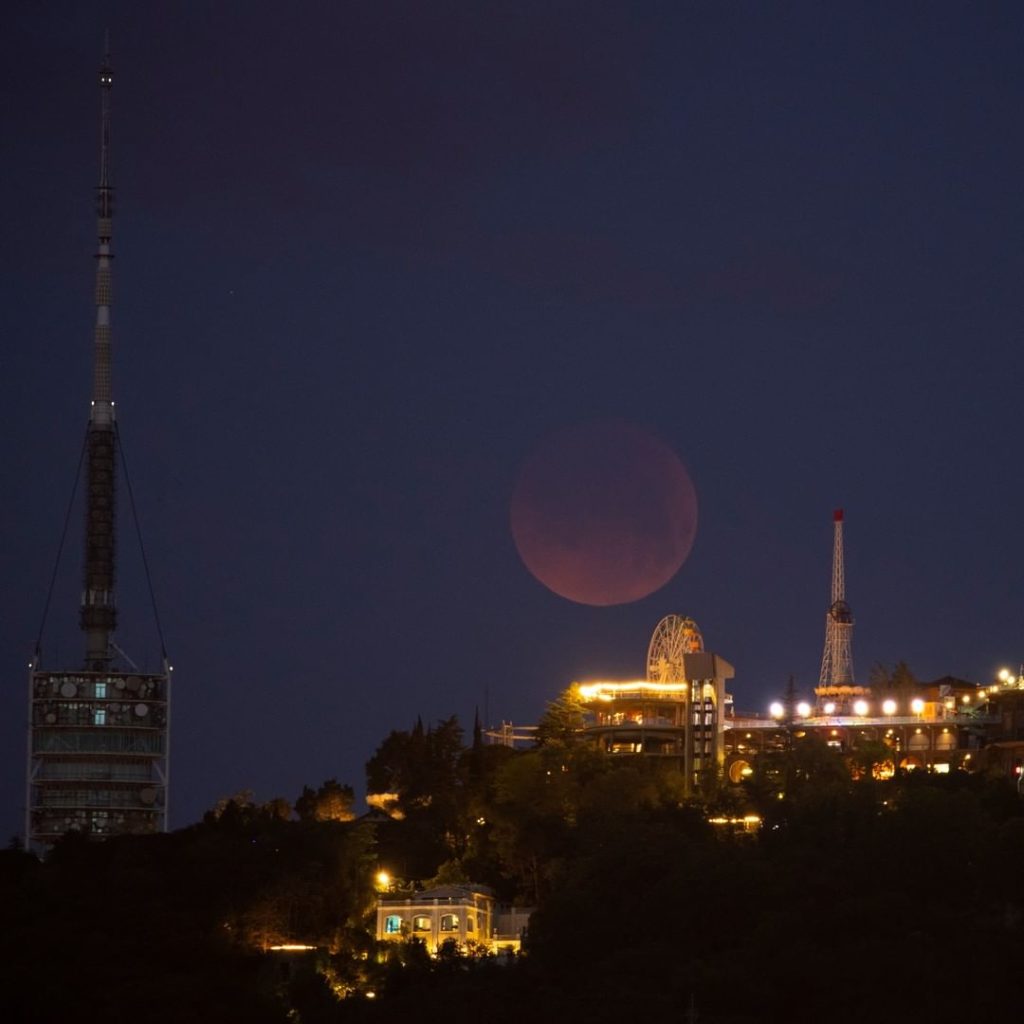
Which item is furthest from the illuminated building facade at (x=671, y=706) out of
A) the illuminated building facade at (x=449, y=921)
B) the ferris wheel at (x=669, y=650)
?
the illuminated building facade at (x=449, y=921)

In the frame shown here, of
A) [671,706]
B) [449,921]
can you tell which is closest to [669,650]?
[671,706]

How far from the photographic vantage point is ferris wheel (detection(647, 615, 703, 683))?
124m

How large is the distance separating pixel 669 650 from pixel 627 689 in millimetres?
2915

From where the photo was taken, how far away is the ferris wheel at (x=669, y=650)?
124 metres

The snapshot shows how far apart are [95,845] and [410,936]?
16505 millimetres

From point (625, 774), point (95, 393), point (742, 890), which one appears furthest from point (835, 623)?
point (95, 393)

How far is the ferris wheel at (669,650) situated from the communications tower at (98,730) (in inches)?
1082

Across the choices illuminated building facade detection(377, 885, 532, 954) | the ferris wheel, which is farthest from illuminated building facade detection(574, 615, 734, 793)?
illuminated building facade detection(377, 885, 532, 954)

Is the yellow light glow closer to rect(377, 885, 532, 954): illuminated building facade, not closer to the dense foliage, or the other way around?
the dense foliage

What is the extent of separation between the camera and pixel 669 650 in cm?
12431

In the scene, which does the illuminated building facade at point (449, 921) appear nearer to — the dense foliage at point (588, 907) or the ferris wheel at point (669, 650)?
the dense foliage at point (588, 907)

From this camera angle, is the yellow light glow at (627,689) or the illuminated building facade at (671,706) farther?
the yellow light glow at (627,689)

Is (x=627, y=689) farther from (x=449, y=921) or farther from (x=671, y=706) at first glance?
(x=449, y=921)

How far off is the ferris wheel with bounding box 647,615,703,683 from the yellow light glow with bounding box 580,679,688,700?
1.68 feet
